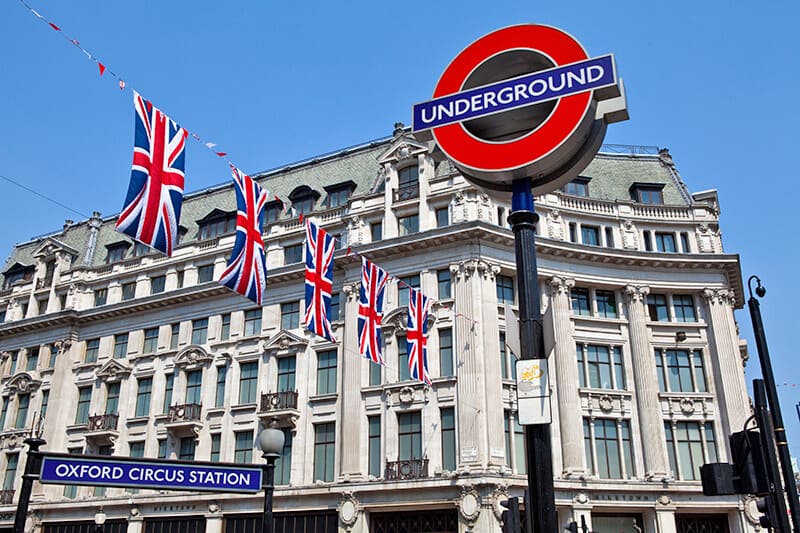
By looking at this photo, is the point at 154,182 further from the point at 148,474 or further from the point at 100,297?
the point at 100,297

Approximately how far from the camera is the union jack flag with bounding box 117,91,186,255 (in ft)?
51.3

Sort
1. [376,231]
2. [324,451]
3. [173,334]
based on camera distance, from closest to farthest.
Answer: [324,451], [376,231], [173,334]

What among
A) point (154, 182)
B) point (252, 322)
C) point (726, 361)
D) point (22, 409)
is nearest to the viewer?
point (154, 182)

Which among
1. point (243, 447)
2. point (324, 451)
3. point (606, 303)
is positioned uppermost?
point (606, 303)

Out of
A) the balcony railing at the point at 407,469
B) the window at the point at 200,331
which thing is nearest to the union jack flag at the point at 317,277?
the balcony railing at the point at 407,469

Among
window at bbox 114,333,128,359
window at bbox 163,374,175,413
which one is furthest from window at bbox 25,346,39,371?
window at bbox 163,374,175,413

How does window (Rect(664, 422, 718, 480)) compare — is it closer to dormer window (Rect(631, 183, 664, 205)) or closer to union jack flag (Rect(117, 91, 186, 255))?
dormer window (Rect(631, 183, 664, 205))

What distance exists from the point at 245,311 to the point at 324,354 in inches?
257

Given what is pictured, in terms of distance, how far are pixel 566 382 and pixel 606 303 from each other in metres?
5.99

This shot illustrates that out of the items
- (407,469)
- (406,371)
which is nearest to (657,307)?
(406,371)

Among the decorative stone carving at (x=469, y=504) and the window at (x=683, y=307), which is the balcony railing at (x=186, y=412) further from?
the window at (x=683, y=307)

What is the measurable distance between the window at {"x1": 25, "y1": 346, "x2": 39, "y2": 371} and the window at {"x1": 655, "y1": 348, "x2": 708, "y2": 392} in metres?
40.8

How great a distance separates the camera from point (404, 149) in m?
41.4

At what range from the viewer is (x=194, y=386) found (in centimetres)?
4322
